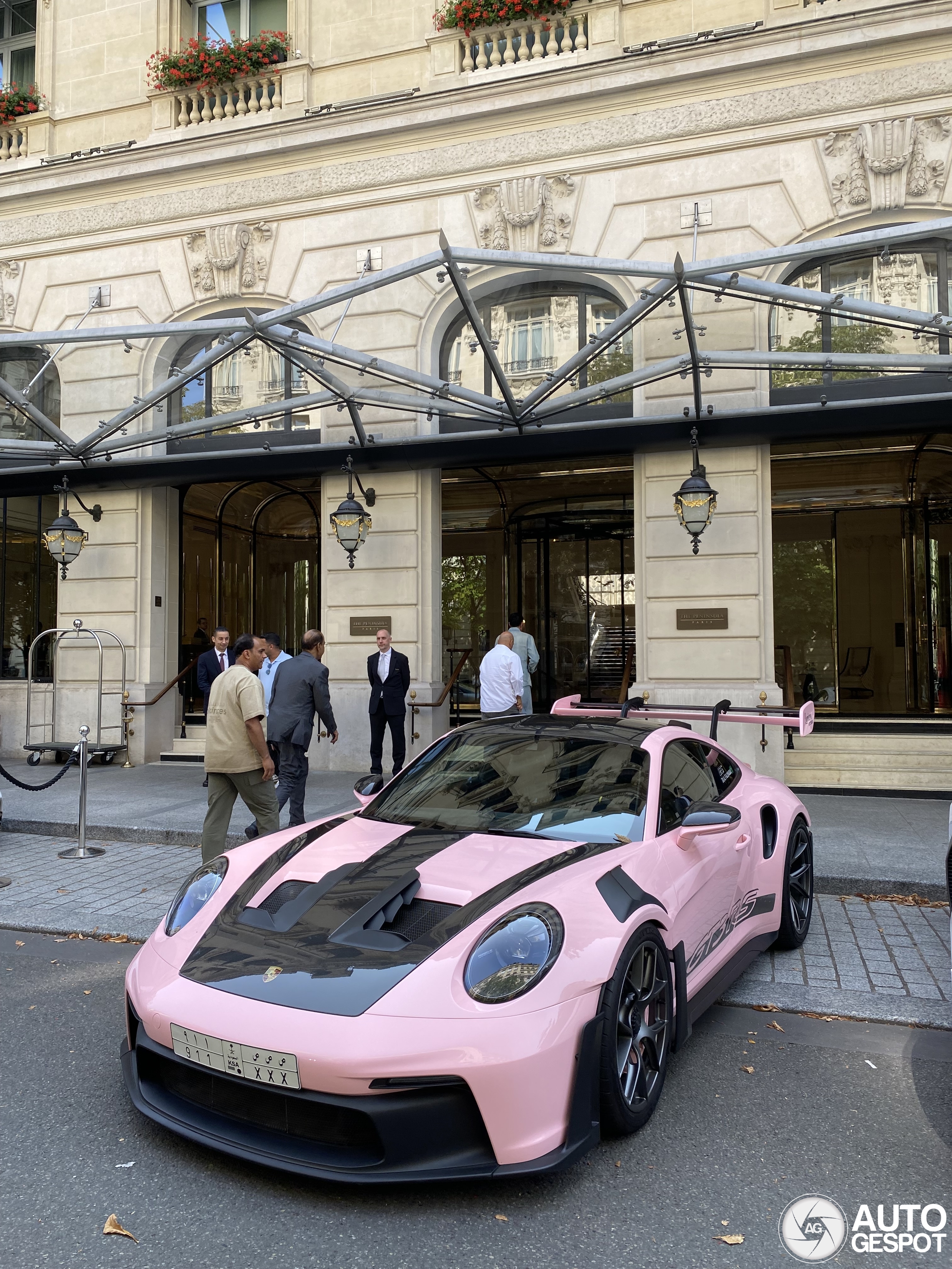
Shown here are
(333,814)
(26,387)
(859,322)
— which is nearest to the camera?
(333,814)

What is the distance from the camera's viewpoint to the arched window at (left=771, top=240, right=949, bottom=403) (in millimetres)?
11188

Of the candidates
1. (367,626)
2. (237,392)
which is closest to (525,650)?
(367,626)

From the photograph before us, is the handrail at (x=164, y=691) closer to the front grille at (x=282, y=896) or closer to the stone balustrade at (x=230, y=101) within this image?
the stone balustrade at (x=230, y=101)

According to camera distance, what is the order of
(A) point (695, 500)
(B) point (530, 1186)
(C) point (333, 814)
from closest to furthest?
(B) point (530, 1186)
(C) point (333, 814)
(A) point (695, 500)

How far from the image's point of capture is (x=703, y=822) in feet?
12.8

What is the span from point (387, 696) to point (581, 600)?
335 inches

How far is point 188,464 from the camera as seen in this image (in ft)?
42.8

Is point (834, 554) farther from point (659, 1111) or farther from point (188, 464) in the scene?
point (659, 1111)

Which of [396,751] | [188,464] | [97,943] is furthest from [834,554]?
[97,943]

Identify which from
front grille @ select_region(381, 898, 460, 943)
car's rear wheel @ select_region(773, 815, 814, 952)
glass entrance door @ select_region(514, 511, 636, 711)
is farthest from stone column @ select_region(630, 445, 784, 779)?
front grille @ select_region(381, 898, 460, 943)

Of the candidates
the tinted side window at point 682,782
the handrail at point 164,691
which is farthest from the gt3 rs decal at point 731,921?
the handrail at point 164,691

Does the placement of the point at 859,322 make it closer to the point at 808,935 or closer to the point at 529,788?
the point at 808,935

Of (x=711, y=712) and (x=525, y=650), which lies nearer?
(x=711, y=712)

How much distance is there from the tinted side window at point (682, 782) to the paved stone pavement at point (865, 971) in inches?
40.9
